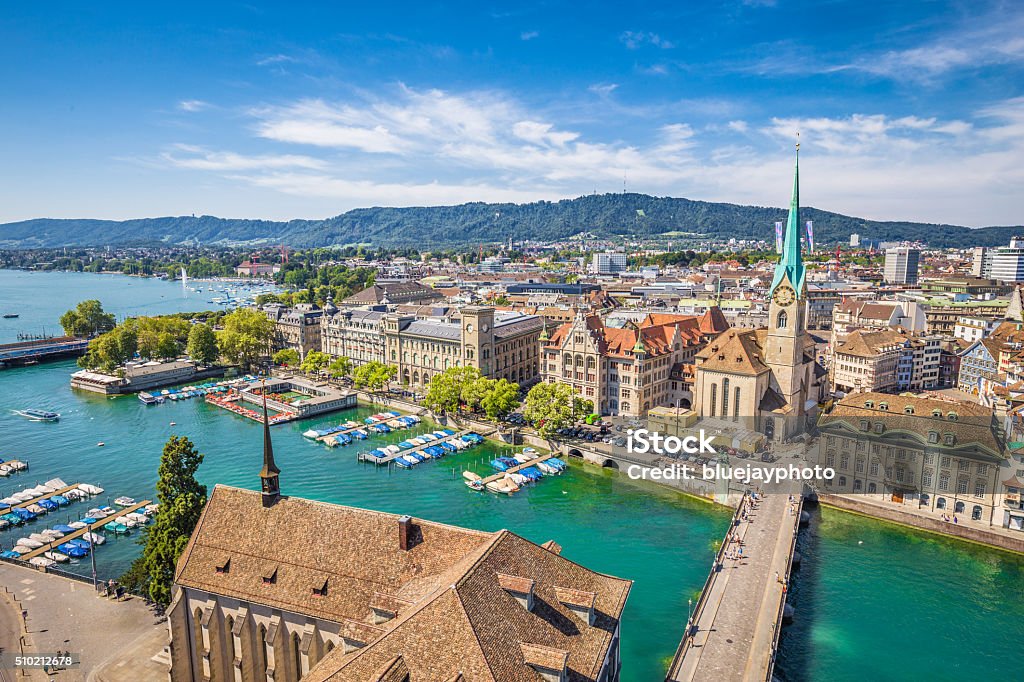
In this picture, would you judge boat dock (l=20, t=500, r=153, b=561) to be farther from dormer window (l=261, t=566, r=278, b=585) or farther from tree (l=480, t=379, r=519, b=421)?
tree (l=480, t=379, r=519, b=421)

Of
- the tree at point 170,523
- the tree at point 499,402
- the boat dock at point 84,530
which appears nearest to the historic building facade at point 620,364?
the tree at point 499,402

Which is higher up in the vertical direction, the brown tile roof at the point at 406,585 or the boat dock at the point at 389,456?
the brown tile roof at the point at 406,585

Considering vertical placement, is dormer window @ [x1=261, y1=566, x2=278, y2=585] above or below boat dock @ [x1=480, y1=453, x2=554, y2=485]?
above

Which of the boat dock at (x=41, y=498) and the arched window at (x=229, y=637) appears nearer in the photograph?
the arched window at (x=229, y=637)

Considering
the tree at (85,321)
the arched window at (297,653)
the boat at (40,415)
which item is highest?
the tree at (85,321)

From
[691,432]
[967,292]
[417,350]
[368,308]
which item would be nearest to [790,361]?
[691,432]

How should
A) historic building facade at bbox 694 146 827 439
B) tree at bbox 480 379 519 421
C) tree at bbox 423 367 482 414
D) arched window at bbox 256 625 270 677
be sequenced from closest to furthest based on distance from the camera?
1. arched window at bbox 256 625 270 677
2. historic building facade at bbox 694 146 827 439
3. tree at bbox 480 379 519 421
4. tree at bbox 423 367 482 414

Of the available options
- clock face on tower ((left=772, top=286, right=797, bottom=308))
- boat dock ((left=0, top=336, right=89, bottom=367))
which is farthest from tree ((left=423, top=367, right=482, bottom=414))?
boat dock ((left=0, top=336, right=89, bottom=367))

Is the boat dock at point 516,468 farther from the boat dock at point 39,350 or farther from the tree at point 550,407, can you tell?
the boat dock at point 39,350
